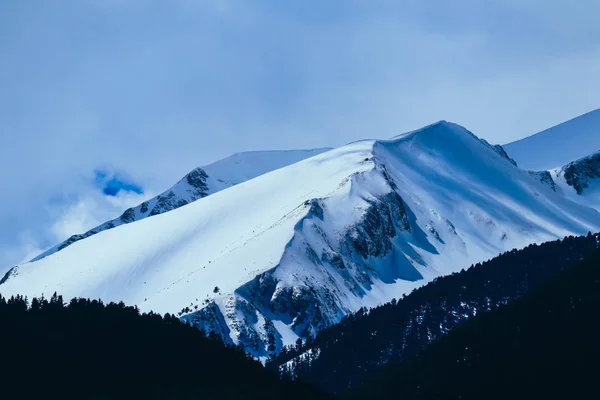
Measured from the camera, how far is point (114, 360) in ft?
503

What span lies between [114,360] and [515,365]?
7694 centimetres

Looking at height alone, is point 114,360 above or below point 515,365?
above

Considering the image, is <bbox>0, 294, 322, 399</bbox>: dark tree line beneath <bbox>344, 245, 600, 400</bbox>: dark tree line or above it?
above

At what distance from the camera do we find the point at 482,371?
182 meters

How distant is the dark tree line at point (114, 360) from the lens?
13888 centimetres

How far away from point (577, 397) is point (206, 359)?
66.8 meters

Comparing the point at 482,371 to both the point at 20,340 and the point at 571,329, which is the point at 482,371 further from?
the point at 20,340

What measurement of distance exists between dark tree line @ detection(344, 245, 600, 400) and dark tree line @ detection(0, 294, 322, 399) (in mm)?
24830

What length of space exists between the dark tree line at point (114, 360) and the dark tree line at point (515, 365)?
2483 cm

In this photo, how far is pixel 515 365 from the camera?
7096 inches

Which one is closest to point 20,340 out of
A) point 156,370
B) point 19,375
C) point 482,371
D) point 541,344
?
point 19,375

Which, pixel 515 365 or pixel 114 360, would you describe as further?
pixel 515 365

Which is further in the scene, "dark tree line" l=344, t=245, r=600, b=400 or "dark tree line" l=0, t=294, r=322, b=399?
"dark tree line" l=344, t=245, r=600, b=400

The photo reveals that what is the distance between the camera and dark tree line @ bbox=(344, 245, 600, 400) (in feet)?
566
